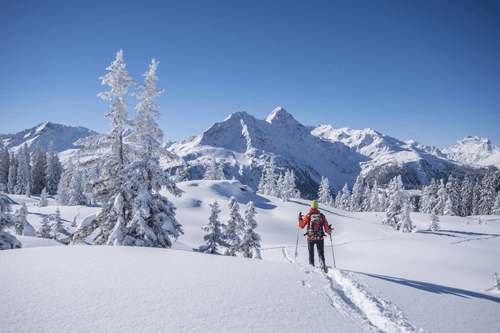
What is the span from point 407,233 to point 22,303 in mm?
44365

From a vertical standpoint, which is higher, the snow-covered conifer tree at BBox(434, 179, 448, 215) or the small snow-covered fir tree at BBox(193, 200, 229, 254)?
the snow-covered conifer tree at BBox(434, 179, 448, 215)

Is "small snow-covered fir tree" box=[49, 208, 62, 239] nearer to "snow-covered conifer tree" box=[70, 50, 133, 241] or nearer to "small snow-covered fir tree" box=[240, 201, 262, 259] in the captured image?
"snow-covered conifer tree" box=[70, 50, 133, 241]

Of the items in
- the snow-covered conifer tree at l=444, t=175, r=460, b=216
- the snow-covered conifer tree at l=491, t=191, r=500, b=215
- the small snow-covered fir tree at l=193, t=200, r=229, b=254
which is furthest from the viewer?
the snow-covered conifer tree at l=444, t=175, r=460, b=216

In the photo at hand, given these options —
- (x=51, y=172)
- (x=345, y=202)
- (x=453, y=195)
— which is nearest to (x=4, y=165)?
(x=51, y=172)

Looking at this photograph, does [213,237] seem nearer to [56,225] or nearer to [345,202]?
[56,225]

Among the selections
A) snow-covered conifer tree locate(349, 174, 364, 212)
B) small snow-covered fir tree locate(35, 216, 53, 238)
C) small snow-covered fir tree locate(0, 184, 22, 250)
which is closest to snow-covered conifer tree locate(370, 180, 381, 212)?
snow-covered conifer tree locate(349, 174, 364, 212)

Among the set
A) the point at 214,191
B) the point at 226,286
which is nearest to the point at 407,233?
the point at 214,191

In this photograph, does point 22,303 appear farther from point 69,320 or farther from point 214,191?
point 214,191

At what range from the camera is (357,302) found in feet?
18.4

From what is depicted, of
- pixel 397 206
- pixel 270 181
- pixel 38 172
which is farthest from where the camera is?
pixel 270 181

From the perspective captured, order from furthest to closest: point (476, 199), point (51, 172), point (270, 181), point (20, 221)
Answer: point (270, 181) < point (51, 172) < point (476, 199) < point (20, 221)

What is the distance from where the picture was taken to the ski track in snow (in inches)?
180

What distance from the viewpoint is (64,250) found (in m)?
7.74

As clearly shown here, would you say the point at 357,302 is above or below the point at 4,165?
below
